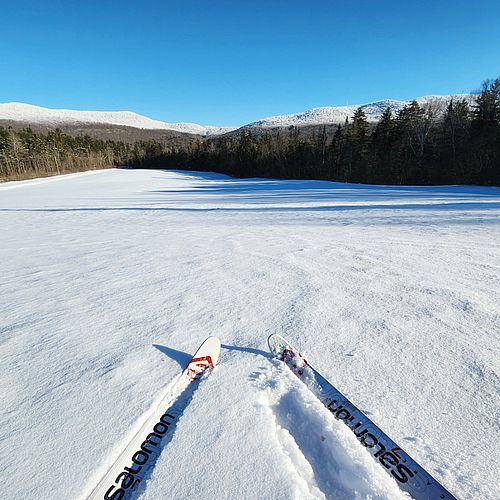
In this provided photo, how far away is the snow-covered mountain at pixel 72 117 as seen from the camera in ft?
518

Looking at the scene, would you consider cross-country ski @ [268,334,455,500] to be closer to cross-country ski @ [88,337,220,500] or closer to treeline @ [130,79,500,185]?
cross-country ski @ [88,337,220,500]

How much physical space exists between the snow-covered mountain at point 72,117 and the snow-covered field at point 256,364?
190m

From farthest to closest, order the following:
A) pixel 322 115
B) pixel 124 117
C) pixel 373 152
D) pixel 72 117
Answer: pixel 124 117 < pixel 72 117 < pixel 322 115 < pixel 373 152

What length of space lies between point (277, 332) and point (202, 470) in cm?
131

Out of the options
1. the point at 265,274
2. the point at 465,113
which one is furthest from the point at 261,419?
the point at 465,113

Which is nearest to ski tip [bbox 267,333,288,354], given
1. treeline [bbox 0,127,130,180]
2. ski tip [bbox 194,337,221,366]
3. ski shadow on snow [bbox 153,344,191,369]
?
ski tip [bbox 194,337,221,366]

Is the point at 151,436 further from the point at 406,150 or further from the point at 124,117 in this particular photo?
the point at 124,117

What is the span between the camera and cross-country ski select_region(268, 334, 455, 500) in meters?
1.34

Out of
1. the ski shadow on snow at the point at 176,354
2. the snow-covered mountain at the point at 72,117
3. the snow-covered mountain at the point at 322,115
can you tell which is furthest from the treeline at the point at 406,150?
the snow-covered mountain at the point at 72,117

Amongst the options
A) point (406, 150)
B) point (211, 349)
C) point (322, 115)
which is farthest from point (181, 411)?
point (322, 115)

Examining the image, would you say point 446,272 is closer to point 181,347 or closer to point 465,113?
point 181,347

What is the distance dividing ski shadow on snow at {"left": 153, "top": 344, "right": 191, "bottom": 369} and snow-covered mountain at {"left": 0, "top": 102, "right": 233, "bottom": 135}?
191658 millimetres

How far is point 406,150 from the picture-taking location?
1126 inches

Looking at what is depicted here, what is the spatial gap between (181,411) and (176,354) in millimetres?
591
